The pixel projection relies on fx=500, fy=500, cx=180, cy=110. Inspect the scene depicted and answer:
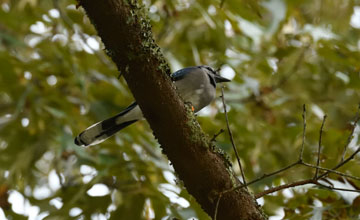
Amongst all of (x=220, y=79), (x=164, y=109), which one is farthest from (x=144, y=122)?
(x=164, y=109)

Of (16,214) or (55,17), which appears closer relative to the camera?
(16,214)

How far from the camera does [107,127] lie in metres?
3.55

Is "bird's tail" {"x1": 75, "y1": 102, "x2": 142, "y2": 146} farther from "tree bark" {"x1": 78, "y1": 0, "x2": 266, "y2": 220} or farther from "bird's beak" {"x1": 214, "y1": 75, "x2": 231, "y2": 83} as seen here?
"tree bark" {"x1": 78, "y1": 0, "x2": 266, "y2": 220}

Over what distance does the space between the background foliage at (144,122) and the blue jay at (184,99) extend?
0.35 ft

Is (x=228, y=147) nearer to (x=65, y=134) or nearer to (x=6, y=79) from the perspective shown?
(x=65, y=134)

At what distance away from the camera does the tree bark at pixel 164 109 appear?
1.88 m

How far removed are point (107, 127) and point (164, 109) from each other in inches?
A: 62.5

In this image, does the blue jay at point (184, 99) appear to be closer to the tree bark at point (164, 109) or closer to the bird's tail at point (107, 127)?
the bird's tail at point (107, 127)

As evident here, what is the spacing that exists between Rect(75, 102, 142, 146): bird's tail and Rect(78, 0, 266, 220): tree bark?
1392 mm

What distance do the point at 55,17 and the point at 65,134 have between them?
109 centimetres

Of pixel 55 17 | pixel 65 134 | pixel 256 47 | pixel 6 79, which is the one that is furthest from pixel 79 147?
pixel 256 47

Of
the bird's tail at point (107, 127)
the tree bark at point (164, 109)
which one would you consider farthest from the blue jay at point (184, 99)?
the tree bark at point (164, 109)

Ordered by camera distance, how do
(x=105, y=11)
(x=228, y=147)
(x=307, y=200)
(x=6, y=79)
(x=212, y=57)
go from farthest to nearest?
(x=212, y=57) < (x=6, y=79) < (x=228, y=147) < (x=307, y=200) < (x=105, y=11)

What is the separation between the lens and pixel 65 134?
3.82 metres
